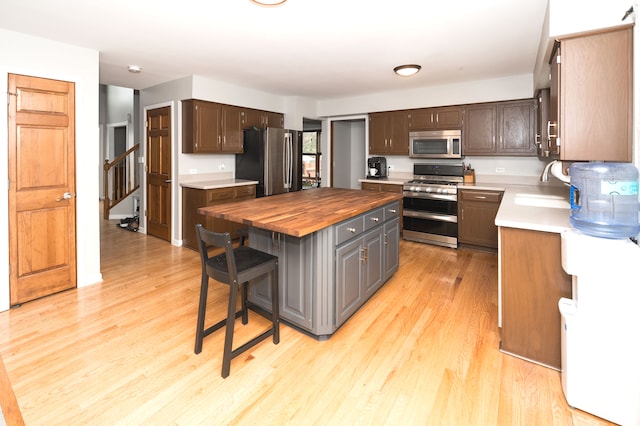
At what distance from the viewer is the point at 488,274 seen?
3787 millimetres

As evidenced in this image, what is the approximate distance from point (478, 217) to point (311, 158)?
471cm

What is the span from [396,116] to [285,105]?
2020mm

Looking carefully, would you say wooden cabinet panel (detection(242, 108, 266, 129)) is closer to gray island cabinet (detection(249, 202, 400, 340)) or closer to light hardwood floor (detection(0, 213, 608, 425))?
light hardwood floor (detection(0, 213, 608, 425))

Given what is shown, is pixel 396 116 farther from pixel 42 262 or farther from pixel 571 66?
pixel 42 262

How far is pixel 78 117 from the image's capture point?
128 inches

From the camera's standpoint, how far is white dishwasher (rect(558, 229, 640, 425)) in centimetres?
158

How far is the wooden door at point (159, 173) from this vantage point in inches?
198

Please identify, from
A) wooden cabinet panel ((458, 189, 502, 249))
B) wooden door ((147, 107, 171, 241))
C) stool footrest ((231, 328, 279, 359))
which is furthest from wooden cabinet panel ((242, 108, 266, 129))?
stool footrest ((231, 328, 279, 359))

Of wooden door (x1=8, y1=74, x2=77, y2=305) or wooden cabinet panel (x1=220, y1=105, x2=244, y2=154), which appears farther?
wooden cabinet panel (x1=220, y1=105, x2=244, y2=154)

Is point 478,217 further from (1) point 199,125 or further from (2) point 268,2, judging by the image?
(1) point 199,125

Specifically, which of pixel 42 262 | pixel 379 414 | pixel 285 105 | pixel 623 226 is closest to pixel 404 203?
pixel 285 105

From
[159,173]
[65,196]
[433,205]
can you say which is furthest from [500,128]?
[65,196]

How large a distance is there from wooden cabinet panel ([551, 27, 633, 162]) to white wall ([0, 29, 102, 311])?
404 centimetres

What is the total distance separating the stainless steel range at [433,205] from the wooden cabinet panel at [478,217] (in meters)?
0.09
